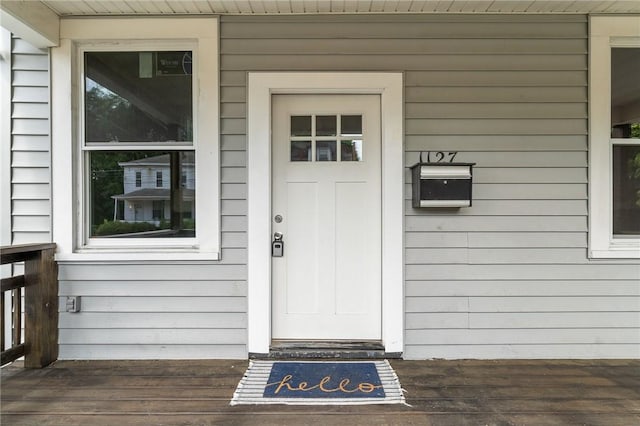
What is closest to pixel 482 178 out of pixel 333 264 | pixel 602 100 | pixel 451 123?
pixel 451 123

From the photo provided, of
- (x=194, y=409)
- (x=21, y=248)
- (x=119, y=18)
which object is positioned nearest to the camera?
(x=194, y=409)

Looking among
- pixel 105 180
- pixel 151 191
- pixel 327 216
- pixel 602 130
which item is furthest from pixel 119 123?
pixel 602 130

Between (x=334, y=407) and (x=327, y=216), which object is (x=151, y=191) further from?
(x=334, y=407)

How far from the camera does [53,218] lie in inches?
103

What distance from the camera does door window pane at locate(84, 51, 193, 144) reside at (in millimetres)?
2676

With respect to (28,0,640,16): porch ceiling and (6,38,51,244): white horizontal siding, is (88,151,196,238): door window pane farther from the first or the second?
(28,0,640,16): porch ceiling

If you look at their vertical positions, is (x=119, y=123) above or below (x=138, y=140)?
above

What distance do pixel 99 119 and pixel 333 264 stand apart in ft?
6.57

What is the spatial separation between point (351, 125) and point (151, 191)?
154 cm

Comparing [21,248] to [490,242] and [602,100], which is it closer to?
[490,242]

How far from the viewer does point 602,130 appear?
2.63m

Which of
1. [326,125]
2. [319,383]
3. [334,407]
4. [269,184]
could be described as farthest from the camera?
[326,125]

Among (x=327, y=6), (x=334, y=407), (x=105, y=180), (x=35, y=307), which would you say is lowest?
(x=334, y=407)

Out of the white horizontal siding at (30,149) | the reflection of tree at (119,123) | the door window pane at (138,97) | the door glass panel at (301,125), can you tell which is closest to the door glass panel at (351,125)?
the door glass panel at (301,125)
